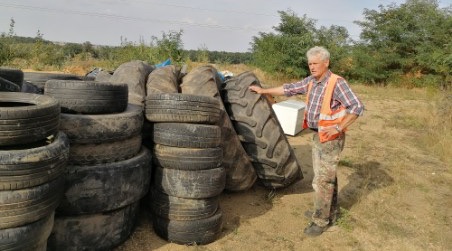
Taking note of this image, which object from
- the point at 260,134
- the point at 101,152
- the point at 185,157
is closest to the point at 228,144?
the point at 260,134

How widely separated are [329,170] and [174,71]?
244 cm

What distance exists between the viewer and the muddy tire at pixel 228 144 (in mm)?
4320

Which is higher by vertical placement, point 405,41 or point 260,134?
point 405,41

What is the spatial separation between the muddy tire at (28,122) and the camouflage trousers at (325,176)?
2.90 m

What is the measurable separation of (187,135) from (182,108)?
28 centimetres

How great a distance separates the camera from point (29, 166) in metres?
2.41

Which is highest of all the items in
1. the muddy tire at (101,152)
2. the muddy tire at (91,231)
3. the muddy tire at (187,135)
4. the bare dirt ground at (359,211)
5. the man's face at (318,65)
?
the man's face at (318,65)

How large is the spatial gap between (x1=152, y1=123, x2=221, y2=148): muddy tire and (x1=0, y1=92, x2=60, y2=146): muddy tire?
41.5 inches

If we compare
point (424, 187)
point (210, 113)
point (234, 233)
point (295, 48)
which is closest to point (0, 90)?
point (210, 113)

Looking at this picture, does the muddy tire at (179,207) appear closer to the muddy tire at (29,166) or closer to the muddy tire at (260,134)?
the muddy tire at (29,166)

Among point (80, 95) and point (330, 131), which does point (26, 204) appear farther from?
point (330, 131)

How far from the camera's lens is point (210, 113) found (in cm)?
362

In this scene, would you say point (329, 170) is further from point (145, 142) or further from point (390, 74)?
point (390, 74)

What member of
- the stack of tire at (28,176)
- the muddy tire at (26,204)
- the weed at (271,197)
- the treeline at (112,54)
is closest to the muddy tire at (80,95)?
the stack of tire at (28,176)
